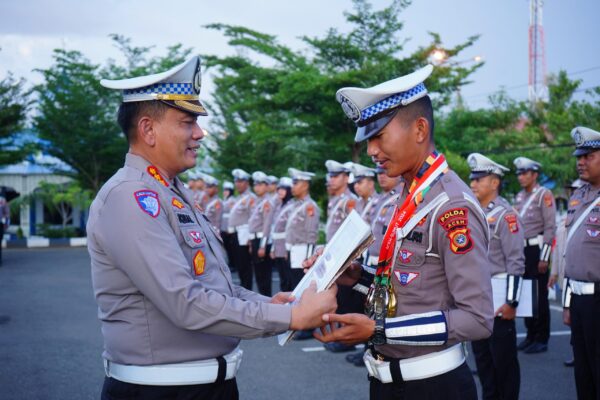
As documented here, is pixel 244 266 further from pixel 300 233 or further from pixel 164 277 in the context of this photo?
pixel 164 277

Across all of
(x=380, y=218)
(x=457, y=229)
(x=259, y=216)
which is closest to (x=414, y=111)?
(x=457, y=229)

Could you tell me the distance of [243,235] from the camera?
499 inches

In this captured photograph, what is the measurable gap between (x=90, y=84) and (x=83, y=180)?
3.82 metres

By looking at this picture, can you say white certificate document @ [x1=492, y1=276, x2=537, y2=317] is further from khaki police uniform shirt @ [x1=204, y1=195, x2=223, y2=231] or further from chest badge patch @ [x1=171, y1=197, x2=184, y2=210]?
khaki police uniform shirt @ [x1=204, y1=195, x2=223, y2=231]

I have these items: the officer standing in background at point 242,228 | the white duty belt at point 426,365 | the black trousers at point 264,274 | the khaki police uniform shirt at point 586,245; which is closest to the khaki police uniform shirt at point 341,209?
the black trousers at point 264,274

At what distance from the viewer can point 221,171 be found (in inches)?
834

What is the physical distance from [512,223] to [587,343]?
1.24 m

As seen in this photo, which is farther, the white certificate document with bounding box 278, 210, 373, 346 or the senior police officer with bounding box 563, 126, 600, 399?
the senior police officer with bounding box 563, 126, 600, 399

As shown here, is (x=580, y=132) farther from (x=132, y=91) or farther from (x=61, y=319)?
(x=61, y=319)

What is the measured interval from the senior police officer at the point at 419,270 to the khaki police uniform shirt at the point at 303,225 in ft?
22.1

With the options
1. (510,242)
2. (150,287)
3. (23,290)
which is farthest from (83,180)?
(150,287)

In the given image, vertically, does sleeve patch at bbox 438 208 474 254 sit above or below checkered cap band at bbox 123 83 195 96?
below

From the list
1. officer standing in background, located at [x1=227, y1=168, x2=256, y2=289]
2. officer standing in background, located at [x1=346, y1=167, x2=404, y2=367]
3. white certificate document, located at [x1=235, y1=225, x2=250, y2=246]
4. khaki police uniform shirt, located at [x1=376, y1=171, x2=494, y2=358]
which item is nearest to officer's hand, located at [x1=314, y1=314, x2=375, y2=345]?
khaki police uniform shirt, located at [x1=376, y1=171, x2=494, y2=358]

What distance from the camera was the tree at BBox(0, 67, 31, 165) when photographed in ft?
60.6
